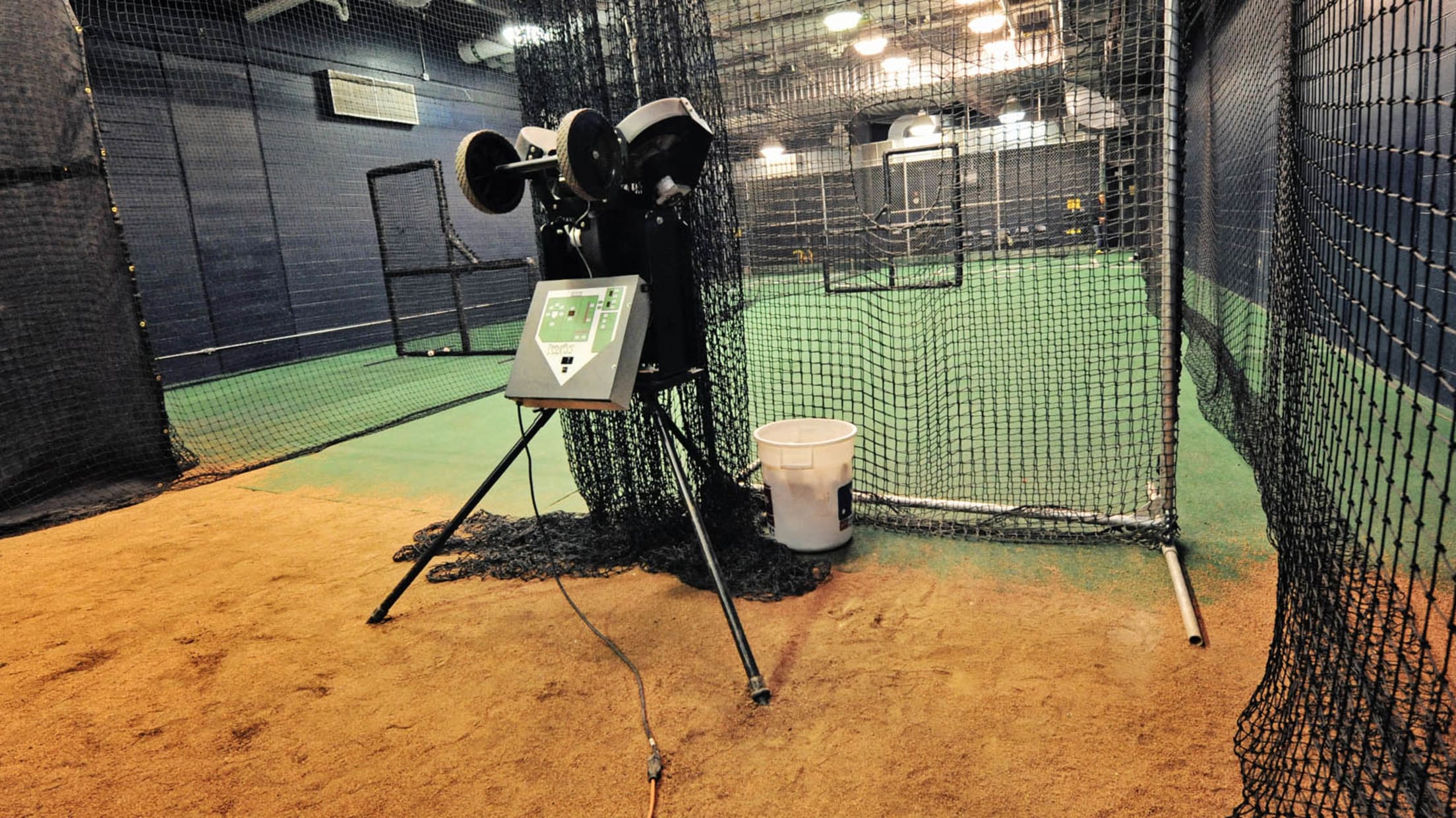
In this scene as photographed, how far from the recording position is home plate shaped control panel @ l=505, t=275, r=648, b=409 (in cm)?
212

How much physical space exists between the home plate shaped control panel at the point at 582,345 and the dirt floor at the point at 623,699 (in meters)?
0.72

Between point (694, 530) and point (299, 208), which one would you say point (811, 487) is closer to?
point (694, 530)

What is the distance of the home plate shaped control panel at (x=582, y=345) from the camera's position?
212 centimetres

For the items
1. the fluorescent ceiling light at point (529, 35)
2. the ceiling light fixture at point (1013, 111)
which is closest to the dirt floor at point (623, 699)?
the fluorescent ceiling light at point (529, 35)

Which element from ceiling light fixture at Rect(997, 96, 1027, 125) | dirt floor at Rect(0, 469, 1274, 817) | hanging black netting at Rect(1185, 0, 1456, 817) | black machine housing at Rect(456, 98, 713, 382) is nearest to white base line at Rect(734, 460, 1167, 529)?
dirt floor at Rect(0, 469, 1274, 817)

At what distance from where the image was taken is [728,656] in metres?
2.12

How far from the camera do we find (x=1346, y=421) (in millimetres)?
3506

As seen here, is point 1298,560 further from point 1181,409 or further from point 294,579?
point 294,579

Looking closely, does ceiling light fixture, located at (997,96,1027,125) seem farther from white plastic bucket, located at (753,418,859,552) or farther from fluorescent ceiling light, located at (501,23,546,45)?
fluorescent ceiling light, located at (501,23,546,45)

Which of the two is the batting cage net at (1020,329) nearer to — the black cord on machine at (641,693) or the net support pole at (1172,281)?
the net support pole at (1172,281)

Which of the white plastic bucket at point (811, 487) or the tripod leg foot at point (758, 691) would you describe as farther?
the white plastic bucket at point (811, 487)

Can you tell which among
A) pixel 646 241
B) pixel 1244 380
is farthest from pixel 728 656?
pixel 1244 380

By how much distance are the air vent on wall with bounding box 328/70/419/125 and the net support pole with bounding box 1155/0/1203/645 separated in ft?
30.1

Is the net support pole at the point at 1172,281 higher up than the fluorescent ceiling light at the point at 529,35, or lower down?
lower down
